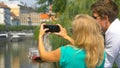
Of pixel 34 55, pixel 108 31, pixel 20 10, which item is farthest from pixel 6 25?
pixel 108 31

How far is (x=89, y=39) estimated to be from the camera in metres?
2.51

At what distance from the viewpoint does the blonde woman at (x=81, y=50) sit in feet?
8.14

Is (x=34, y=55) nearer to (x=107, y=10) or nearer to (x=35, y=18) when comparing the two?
(x=107, y=10)

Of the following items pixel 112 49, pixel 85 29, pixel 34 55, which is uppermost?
pixel 85 29

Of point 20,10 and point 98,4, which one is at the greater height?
point 98,4

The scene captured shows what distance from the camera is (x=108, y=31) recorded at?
116 inches

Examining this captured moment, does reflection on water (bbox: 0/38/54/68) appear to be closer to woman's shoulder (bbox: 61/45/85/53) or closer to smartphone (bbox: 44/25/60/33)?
smartphone (bbox: 44/25/60/33)

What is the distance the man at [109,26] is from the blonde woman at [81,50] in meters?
0.36

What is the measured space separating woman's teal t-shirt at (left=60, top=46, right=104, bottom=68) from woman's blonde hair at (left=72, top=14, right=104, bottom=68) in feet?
0.10

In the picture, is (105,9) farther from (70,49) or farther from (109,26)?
(70,49)

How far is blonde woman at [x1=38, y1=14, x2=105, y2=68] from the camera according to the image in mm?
2480

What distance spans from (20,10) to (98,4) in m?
110

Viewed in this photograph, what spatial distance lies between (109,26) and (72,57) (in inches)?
22.5

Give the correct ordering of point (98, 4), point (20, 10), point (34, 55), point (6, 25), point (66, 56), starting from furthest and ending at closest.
Answer: point (20, 10) < point (6, 25) < point (34, 55) < point (98, 4) < point (66, 56)
